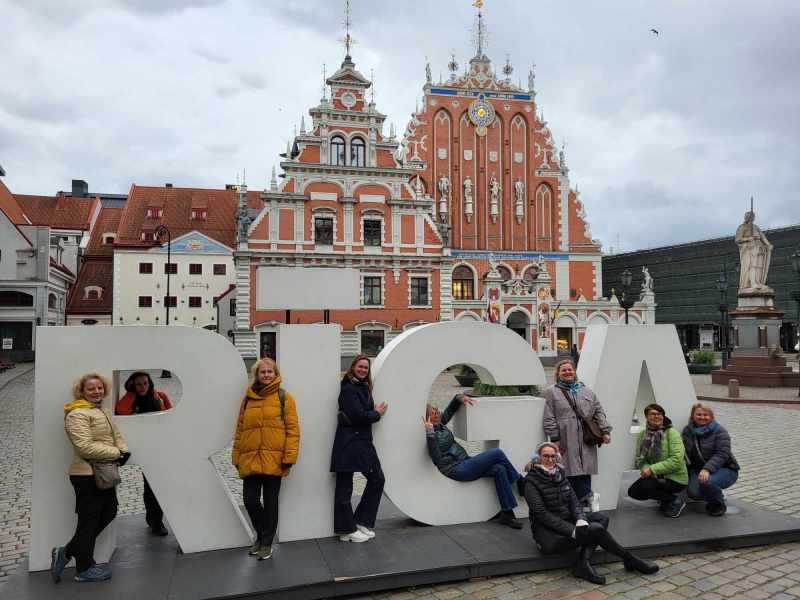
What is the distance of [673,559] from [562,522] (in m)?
1.16

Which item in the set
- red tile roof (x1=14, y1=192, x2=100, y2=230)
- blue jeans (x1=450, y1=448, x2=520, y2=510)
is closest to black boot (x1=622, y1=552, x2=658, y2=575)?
blue jeans (x1=450, y1=448, x2=520, y2=510)

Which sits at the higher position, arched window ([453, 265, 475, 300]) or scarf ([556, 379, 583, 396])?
arched window ([453, 265, 475, 300])

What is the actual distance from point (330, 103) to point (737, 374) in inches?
930

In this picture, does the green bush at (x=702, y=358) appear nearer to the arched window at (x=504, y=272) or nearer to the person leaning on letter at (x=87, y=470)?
the arched window at (x=504, y=272)

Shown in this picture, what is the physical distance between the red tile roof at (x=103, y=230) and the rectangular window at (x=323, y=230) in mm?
23518

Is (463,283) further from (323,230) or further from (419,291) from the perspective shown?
(323,230)

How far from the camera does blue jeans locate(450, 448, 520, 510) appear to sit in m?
5.72

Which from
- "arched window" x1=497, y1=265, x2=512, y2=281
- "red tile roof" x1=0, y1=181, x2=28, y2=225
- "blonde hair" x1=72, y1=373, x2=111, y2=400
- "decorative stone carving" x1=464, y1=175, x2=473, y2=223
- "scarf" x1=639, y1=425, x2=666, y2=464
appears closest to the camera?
"blonde hair" x1=72, y1=373, x2=111, y2=400

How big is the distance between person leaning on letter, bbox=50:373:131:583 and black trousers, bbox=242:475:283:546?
1047 millimetres

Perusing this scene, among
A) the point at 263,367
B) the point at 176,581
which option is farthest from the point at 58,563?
the point at 263,367

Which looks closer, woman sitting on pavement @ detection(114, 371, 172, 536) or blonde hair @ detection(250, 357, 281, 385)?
blonde hair @ detection(250, 357, 281, 385)

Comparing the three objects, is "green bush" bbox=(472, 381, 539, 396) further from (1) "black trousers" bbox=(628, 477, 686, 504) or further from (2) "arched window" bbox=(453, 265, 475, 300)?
(2) "arched window" bbox=(453, 265, 475, 300)

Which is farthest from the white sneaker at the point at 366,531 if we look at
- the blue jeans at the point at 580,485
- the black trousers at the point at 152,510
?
the blue jeans at the point at 580,485

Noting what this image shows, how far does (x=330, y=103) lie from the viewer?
3141cm
